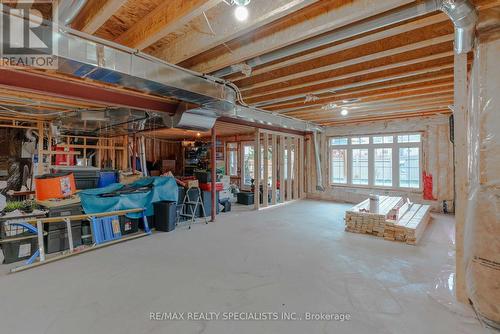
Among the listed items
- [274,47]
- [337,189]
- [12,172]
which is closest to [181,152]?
[12,172]

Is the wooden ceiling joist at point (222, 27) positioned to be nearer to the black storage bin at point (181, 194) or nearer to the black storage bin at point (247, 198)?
the black storage bin at point (181, 194)

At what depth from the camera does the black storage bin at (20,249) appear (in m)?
3.05

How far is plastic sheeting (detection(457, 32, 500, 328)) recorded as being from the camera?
193cm

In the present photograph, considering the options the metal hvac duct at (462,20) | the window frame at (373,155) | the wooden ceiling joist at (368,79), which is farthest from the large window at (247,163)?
the metal hvac duct at (462,20)

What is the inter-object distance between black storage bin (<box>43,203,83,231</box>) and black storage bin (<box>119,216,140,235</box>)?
62 cm

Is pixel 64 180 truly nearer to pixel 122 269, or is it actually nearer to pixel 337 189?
pixel 122 269

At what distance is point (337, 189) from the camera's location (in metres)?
7.96

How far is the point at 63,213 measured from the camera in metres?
3.57

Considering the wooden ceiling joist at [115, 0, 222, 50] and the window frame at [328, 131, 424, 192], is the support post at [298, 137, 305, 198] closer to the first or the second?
the window frame at [328, 131, 424, 192]

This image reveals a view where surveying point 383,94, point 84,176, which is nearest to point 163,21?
point 383,94

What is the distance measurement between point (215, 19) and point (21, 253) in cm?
377

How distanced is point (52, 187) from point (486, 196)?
214 inches

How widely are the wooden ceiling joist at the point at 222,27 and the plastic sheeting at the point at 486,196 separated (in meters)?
1.61

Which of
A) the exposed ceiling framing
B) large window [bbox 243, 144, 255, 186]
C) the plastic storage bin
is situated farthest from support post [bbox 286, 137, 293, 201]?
the plastic storage bin
